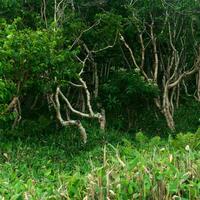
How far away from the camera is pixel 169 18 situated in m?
16.4

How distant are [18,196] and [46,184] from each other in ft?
1.63

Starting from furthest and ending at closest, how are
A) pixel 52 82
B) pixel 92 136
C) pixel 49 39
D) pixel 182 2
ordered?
pixel 182 2 < pixel 92 136 < pixel 52 82 < pixel 49 39

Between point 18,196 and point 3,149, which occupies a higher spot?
point 18,196

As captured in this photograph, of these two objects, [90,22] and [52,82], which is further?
[90,22]

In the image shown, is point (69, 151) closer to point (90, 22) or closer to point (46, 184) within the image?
point (90, 22)

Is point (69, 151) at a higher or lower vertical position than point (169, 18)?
Result: lower

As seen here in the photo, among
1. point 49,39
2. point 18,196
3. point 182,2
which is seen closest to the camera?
point 18,196

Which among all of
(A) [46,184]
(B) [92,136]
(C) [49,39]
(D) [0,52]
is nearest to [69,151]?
(B) [92,136]

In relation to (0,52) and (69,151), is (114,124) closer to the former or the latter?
(69,151)

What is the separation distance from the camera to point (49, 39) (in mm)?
11461

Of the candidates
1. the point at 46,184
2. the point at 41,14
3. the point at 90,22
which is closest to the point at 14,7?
the point at 41,14

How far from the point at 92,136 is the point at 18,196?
11.5 metres

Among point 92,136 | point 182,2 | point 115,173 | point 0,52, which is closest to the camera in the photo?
point 115,173

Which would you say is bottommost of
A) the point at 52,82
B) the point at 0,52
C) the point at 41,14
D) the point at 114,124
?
the point at 114,124
